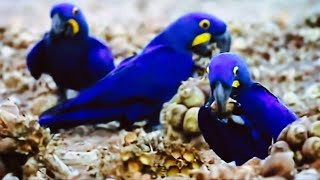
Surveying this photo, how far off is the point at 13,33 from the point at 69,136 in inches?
103

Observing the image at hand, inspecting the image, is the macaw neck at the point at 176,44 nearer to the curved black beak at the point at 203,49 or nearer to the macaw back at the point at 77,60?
the curved black beak at the point at 203,49

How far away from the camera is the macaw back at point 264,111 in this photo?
246 centimetres

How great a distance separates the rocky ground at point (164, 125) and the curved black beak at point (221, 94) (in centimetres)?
15

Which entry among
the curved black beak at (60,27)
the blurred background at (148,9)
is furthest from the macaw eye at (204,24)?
the blurred background at (148,9)

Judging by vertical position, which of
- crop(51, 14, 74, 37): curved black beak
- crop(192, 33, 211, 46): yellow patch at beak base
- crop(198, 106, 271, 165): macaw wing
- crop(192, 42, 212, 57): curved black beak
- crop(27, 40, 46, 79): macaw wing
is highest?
crop(51, 14, 74, 37): curved black beak

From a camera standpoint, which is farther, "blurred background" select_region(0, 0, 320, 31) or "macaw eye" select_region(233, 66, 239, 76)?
"blurred background" select_region(0, 0, 320, 31)

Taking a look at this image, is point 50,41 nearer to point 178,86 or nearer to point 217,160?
point 178,86

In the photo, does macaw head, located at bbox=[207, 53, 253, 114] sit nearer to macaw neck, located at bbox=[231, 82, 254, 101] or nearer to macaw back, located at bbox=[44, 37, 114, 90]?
macaw neck, located at bbox=[231, 82, 254, 101]

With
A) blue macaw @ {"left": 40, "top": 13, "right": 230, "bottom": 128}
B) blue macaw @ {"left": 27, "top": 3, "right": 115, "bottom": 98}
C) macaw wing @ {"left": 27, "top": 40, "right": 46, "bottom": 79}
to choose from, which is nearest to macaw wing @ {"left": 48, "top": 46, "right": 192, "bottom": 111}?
blue macaw @ {"left": 40, "top": 13, "right": 230, "bottom": 128}

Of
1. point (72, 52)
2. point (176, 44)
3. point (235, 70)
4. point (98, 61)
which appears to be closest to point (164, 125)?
point (176, 44)

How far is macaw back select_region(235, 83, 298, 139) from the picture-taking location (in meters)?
2.46

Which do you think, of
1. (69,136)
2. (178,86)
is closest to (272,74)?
(178,86)

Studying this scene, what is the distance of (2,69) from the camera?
474 cm

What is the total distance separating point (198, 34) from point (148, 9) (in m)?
5.69
